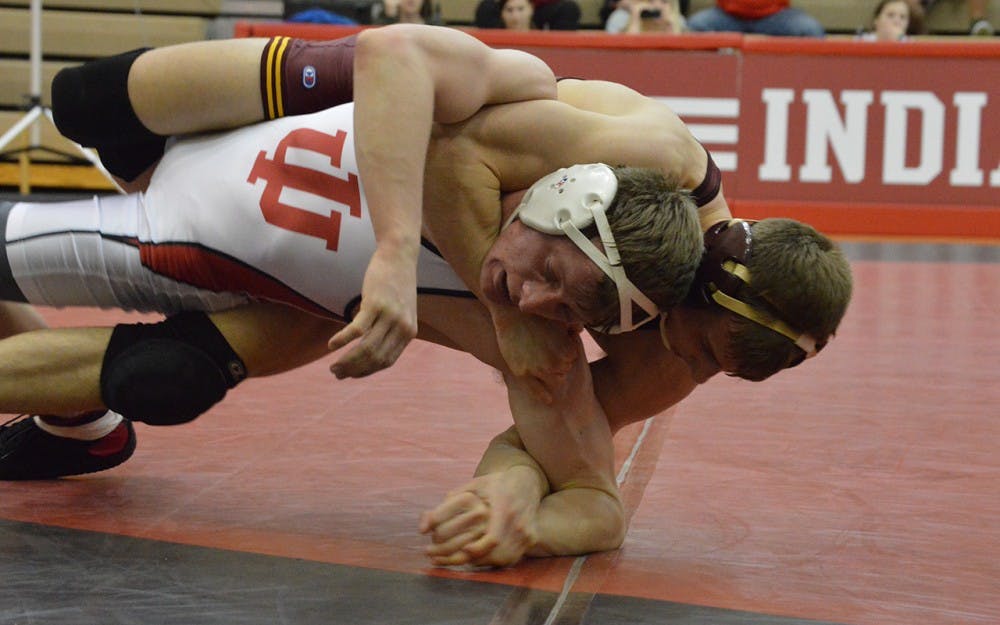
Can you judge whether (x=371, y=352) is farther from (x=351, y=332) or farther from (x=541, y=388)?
(x=541, y=388)

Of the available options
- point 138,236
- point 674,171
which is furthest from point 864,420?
point 138,236

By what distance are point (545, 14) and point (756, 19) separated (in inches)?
47.9

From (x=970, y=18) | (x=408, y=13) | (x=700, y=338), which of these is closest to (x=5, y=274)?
(x=700, y=338)

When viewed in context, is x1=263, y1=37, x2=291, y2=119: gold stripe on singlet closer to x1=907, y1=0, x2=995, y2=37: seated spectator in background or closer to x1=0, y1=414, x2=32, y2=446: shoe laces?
x1=0, y1=414, x2=32, y2=446: shoe laces

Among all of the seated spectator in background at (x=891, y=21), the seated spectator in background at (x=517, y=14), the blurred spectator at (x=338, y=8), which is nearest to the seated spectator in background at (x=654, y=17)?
the seated spectator in background at (x=517, y=14)

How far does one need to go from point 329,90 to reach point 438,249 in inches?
16.4

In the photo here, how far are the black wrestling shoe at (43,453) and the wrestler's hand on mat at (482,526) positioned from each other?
836 mm

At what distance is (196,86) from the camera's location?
7.90 ft

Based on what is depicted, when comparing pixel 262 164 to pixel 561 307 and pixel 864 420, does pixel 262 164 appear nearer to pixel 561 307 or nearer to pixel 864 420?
pixel 561 307

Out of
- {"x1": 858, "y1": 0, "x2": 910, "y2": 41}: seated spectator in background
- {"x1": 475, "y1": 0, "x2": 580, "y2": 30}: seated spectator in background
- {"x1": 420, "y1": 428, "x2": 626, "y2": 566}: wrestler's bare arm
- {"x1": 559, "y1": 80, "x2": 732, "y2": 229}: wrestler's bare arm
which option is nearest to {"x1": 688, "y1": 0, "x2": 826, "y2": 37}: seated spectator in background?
{"x1": 858, "y1": 0, "x2": 910, "y2": 41}: seated spectator in background

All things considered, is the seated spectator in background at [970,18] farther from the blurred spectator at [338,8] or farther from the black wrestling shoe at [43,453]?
the black wrestling shoe at [43,453]

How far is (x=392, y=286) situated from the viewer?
1.92m

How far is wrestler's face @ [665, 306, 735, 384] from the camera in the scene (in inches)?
82.8

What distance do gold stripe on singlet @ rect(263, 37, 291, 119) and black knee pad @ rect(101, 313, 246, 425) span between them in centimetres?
38
